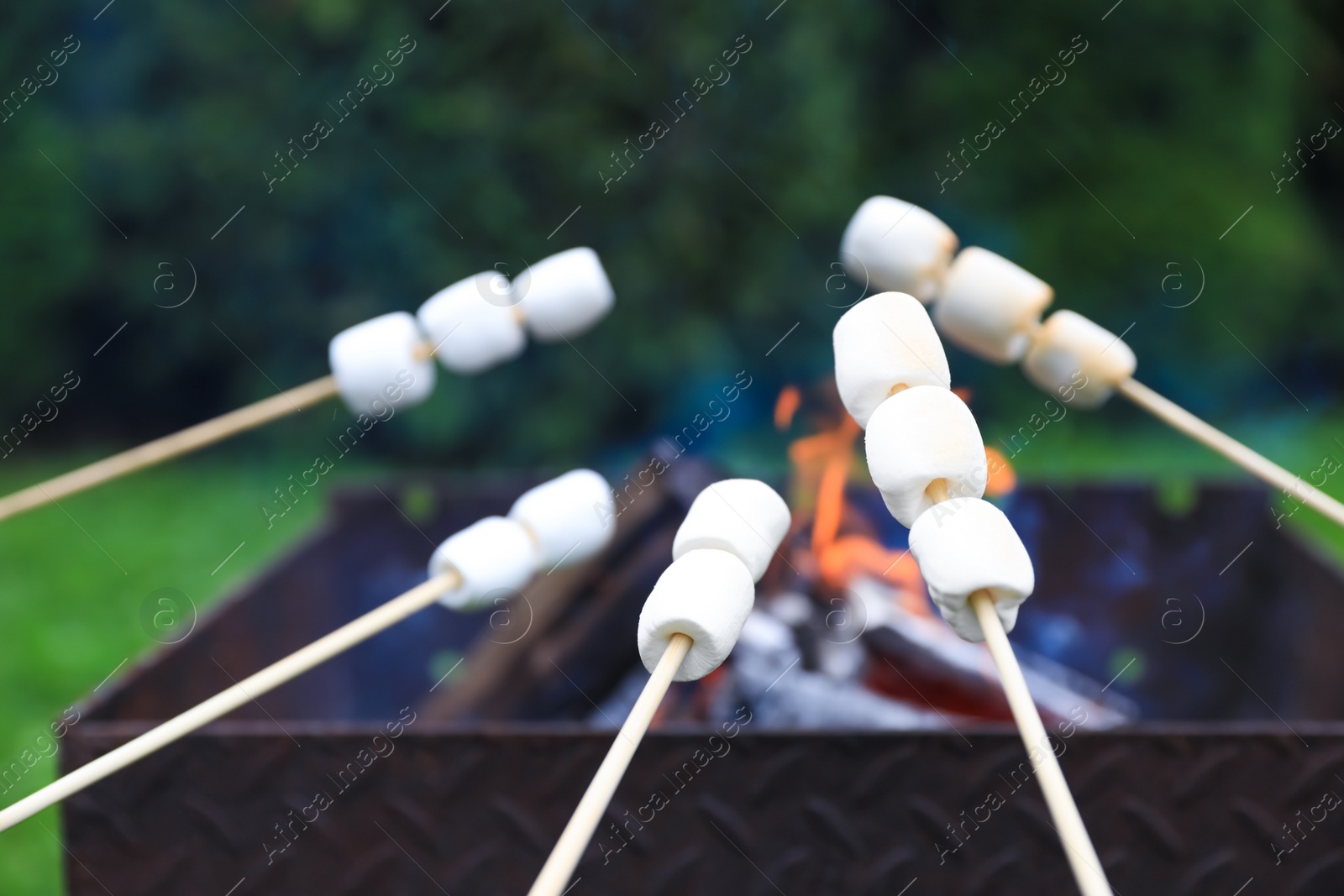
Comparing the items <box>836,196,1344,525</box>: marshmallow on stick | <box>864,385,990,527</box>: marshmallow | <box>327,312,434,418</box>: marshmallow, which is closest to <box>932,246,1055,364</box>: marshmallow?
<box>836,196,1344,525</box>: marshmallow on stick

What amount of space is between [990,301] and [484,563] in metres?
0.62

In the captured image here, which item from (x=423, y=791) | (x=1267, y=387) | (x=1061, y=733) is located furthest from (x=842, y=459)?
(x=1267, y=387)

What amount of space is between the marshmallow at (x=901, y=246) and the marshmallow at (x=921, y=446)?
1.32 ft

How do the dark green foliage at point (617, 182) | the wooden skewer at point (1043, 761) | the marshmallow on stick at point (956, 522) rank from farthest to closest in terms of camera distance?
the dark green foliage at point (617, 182) < the marshmallow on stick at point (956, 522) < the wooden skewer at point (1043, 761)

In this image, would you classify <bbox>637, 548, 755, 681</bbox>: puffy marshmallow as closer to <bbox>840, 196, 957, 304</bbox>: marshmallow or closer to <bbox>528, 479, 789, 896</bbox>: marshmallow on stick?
<bbox>528, 479, 789, 896</bbox>: marshmallow on stick

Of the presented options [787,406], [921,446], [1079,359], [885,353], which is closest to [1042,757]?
[921,446]

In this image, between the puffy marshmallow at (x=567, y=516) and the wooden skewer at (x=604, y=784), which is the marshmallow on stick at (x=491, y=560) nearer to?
the puffy marshmallow at (x=567, y=516)

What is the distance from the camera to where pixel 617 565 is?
174 centimetres

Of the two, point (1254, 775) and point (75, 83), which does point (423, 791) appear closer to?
point (1254, 775)

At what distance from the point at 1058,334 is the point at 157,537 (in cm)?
278

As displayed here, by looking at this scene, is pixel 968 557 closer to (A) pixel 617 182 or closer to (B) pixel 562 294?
(B) pixel 562 294

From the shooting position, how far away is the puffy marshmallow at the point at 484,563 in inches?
43.8

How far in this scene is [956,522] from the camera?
82 centimetres

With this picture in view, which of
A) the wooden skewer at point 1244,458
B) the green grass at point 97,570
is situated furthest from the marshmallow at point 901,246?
the green grass at point 97,570
